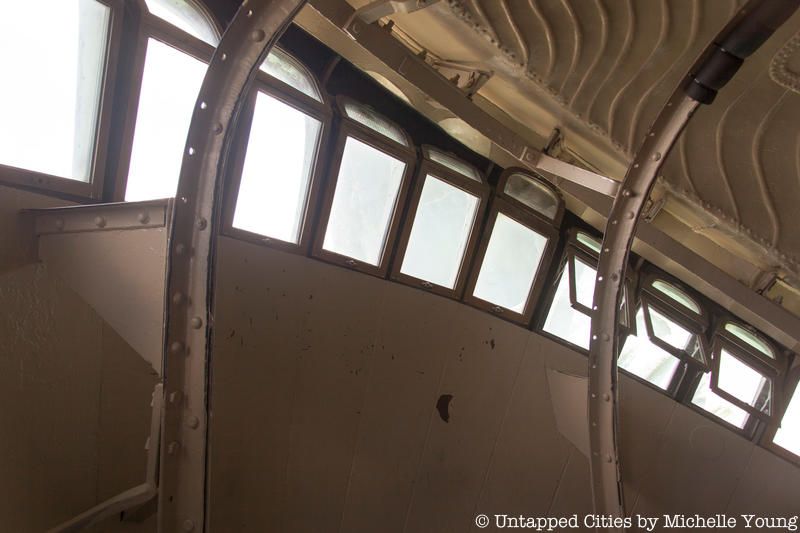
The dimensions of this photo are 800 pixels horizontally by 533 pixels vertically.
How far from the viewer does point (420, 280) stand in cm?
464

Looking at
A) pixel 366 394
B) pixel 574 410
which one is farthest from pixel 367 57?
pixel 574 410

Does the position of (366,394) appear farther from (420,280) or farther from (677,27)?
(677,27)

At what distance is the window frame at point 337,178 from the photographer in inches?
155

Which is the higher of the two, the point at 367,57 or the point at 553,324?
the point at 367,57

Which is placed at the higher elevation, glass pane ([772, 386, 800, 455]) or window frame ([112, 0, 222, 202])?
window frame ([112, 0, 222, 202])

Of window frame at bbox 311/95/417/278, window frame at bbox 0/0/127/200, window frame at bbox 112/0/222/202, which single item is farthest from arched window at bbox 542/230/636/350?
window frame at bbox 0/0/127/200

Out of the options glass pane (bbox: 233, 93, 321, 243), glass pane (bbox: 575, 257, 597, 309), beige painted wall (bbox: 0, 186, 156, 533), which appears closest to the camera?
beige painted wall (bbox: 0, 186, 156, 533)

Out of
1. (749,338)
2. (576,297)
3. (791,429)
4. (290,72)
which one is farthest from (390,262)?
(791,429)

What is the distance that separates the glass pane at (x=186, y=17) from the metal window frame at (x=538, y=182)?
280cm

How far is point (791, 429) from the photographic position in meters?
6.63

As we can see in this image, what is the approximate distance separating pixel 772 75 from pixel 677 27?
2.11ft

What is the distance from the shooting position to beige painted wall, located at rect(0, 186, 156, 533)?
2.41m

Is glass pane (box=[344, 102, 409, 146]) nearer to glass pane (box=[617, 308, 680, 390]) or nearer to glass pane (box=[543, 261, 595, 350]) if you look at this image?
glass pane (box=[543, 261, 595, 350])

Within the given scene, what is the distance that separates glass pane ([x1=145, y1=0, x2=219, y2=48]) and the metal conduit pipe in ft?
8.84
